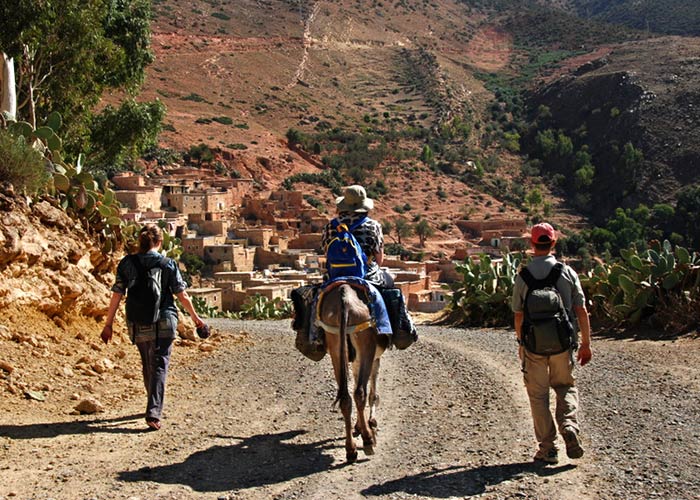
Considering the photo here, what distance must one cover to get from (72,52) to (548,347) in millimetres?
11644

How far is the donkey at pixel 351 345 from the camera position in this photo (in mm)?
5871

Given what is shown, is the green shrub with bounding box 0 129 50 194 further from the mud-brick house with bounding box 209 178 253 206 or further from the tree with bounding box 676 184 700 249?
the tree with bounding box 676 184 700 249

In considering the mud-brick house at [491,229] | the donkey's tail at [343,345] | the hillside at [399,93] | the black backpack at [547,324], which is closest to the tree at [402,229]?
the hillside at [399,93]

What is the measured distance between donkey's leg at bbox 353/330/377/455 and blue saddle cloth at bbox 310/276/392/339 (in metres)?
0.10

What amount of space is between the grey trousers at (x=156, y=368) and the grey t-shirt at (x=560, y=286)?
8.77 ft

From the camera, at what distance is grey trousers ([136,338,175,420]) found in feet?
22.1

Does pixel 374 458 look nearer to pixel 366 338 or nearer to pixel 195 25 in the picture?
A: pixel 366 338

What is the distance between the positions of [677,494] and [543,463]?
0.89 meters

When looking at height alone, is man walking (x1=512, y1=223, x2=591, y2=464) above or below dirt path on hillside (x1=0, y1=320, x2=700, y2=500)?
above

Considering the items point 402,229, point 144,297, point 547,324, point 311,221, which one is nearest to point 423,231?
point 402,229

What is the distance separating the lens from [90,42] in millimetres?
15133

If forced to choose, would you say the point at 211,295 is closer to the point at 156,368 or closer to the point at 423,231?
the point at 156,368

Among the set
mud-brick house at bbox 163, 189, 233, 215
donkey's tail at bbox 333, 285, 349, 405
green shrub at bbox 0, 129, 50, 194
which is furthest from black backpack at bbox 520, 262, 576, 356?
mud-brick house at bbox 163, 189, 233, 215

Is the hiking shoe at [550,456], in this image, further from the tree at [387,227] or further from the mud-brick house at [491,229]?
the tree at [387,227]
